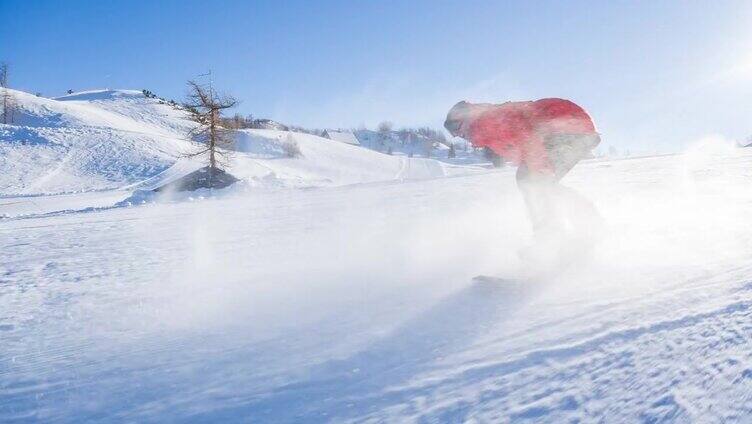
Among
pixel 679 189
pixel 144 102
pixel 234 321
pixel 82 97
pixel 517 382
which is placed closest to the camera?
pixel 517 382

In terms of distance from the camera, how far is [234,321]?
2.46m

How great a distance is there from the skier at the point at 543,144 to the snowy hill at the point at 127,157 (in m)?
20.0

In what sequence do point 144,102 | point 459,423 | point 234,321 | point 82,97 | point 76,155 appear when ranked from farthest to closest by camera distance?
1. point 82,97
2. point 144,102
3. point 76,155
4. point 234,321
5. point 459,423

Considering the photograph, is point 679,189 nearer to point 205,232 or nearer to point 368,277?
point 368,277

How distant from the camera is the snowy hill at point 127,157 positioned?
2895 cm

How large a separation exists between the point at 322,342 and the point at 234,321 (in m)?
0.61

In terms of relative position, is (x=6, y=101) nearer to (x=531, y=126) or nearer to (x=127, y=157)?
(x=127, y=157)

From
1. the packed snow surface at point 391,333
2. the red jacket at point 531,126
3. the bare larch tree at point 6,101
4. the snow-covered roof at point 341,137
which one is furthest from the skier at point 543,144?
the snow-covered roof at point 341,137

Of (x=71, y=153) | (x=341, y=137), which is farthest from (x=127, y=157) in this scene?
(x=341, y=137)

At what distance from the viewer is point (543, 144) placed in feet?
13.5

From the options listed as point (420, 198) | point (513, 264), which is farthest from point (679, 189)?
point (513, 264)

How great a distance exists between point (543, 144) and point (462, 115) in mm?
786

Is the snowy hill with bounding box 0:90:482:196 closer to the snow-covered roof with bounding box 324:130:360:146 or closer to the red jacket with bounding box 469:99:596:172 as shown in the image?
the red jacket with bounding box 469:99:596:172

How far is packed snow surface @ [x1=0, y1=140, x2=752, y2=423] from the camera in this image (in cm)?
153
